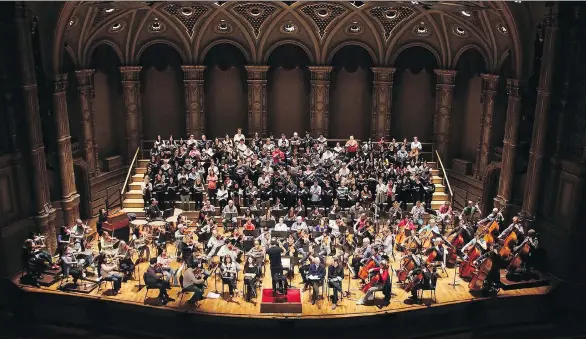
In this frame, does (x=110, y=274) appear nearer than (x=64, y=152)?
Yes

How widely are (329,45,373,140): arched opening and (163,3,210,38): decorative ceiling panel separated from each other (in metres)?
5.90

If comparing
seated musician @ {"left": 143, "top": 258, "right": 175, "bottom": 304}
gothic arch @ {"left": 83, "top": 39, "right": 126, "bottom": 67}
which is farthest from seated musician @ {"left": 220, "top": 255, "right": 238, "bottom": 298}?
gothic arch @ {"left": 83, "top": 39, "right": 126, "bottom": 67}

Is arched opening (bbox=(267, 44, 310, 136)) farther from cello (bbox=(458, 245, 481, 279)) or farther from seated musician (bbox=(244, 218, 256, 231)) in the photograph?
cello (bbox=(458, 245, 481, 279))

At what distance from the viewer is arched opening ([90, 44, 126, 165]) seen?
74.0 ft

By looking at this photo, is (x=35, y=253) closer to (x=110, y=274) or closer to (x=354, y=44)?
(x=110, y=274)

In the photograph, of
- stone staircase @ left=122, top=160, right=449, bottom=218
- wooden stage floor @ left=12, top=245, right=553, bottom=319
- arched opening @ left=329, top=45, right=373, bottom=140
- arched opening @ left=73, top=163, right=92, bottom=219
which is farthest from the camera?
arched opening @ left=329, top=45, right=373, bottom=140

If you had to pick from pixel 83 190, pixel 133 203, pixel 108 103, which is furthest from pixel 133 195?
pixel 108 103

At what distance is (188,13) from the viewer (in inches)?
881

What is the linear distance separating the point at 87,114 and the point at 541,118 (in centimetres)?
1562

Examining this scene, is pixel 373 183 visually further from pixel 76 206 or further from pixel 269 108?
pixel 76 206

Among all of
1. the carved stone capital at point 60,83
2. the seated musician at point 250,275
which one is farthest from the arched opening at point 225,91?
the seated musician at point 250,275

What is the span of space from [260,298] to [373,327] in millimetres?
2970

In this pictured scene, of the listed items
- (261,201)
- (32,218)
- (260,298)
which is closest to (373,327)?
(260,298)

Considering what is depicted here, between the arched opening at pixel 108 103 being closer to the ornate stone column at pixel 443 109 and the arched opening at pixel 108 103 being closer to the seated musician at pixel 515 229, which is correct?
the ornate stone column at pixel 443 109
